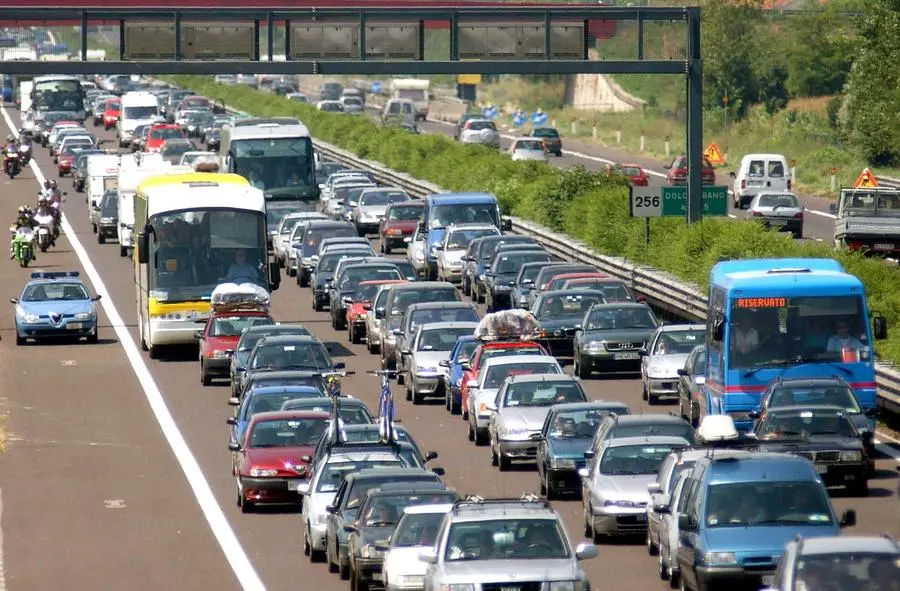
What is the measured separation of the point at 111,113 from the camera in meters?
121

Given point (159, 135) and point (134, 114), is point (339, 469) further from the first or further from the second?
point (134, 114)

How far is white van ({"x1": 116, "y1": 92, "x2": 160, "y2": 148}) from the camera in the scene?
10800 cm

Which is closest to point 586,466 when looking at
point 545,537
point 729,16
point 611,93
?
point 545,537

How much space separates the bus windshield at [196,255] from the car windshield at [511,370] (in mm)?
12053

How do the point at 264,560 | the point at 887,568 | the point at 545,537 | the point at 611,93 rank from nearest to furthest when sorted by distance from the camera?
the point at 887,568 → the point at 545,537 → the point at 264,560 → the point at 611,93

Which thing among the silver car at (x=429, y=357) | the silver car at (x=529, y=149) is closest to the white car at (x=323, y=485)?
the silver car at (x=429, y=357)

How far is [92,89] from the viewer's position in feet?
483

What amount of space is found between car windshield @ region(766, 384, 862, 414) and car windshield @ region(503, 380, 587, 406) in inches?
148

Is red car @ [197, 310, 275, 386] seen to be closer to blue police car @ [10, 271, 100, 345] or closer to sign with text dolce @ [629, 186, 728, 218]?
blue police car @ [10, 271, 100, 345]

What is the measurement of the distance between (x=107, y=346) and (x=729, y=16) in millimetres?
67389

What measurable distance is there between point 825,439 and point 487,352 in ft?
31.7

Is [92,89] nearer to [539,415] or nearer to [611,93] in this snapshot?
[611,93]

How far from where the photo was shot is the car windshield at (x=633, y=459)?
25844mm

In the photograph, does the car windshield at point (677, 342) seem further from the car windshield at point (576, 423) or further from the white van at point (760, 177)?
the white van at point (760, 177)
